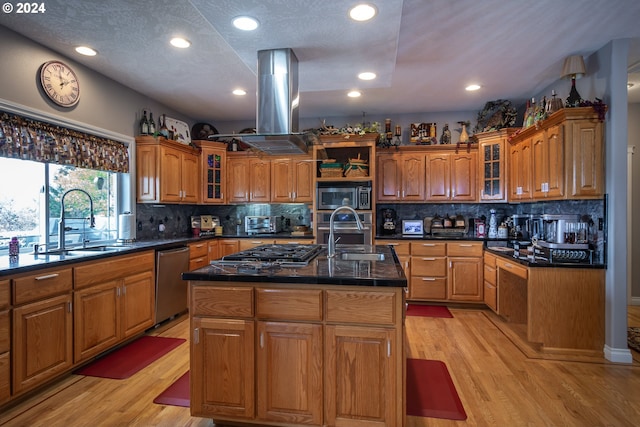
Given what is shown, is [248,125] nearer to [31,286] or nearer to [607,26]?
[31,286]

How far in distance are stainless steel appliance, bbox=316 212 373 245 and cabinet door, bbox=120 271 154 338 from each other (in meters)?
2.15

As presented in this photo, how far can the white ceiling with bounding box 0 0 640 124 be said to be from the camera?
2.24 m

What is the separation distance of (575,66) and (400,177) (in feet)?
7.37

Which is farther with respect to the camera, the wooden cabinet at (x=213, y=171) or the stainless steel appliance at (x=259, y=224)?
the stainless steel appliance at (x=259, y=224)

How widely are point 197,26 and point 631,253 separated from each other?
5488 millimetres

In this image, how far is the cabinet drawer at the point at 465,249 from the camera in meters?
4.30

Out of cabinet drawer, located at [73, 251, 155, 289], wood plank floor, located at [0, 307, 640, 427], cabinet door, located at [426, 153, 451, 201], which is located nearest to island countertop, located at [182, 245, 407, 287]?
wood plank floor, located at [0, 307, 640, 427]

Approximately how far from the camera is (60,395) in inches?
92.4

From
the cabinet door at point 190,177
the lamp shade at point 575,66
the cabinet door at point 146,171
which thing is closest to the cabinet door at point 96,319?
the cabinet door at point 146,171

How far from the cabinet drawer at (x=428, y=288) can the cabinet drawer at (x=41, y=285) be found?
3634mm

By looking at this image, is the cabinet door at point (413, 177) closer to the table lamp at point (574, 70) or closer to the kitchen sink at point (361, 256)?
the table lamp at point (574, 70)

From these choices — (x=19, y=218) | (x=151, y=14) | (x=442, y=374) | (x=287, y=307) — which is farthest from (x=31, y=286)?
(x=442, y=374)

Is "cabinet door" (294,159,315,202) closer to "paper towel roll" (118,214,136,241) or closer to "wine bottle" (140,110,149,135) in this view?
"wine bottle" (140,110,149,135)

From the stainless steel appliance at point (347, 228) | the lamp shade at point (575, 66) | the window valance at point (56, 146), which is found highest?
the lamp shade at point (575, 66)
